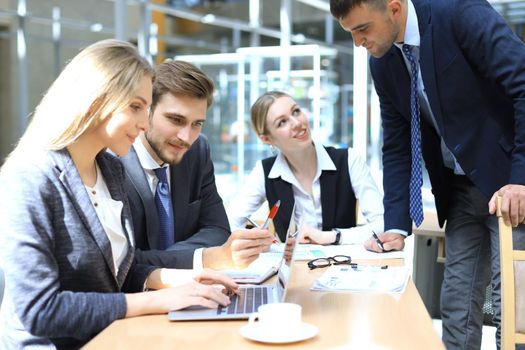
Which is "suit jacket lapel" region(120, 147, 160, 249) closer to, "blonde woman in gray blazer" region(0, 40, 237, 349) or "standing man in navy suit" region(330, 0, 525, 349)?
"blonde woman in gray blazer" region(0, 40, 237, 349)

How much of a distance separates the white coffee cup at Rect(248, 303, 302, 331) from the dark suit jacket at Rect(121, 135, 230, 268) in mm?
747

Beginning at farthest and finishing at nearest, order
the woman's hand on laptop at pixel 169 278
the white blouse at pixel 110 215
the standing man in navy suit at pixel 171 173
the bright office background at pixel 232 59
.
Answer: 1. the bright office background at pixel 232 59
2. the standing man in navy suit at pixel 171 173
3. the woman's hand on laptop at pixel 169 278
4. the white blouse at pixel 110 215

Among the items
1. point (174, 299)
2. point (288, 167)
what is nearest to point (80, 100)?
point (174, 299)

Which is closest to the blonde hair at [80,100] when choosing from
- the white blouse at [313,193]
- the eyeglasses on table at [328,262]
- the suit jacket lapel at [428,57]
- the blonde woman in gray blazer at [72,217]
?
the blonde woman in gray blazer at [72,217]

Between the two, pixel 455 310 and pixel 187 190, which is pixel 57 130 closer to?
pixel 187 190

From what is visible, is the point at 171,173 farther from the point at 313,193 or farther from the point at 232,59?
the point at 232,59

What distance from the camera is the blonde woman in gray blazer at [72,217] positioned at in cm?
Result: 137

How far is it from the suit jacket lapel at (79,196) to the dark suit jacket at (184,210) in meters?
0.48

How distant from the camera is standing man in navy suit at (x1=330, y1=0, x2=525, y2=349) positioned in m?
2.05

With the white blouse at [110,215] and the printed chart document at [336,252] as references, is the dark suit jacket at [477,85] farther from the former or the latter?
the white blouse at [110,215]

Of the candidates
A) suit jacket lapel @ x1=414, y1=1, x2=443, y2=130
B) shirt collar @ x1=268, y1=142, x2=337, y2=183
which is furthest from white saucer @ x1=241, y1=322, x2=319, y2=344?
shirt collar @ x1=268, y1=142, x2=337, y2=183

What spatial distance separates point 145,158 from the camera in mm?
2254

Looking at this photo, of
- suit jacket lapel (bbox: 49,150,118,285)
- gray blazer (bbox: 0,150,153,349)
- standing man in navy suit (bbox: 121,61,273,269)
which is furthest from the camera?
standing man in navy suit (bbox: 121,61,273,269)

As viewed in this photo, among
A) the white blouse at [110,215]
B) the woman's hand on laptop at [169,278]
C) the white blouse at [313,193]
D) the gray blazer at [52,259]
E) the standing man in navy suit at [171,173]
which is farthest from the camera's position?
the white blouse at [313,193]
